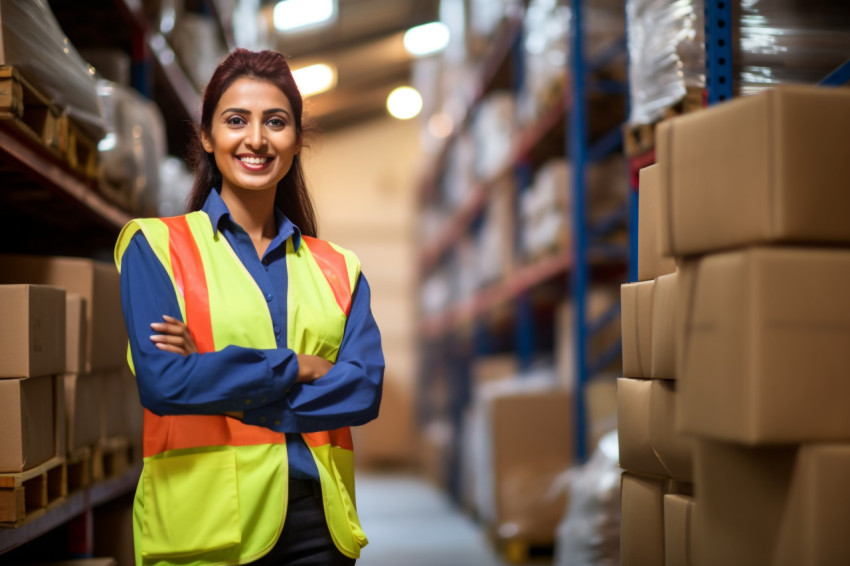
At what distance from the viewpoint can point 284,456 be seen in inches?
78.7

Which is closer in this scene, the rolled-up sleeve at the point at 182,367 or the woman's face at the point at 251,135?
the rolled-up sleeve at the point at 182,367

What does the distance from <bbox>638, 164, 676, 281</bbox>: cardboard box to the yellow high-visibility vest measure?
98 cm

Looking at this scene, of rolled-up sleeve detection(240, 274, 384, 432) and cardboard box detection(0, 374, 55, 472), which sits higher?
rolled-up sleeve detection(240, 274, 384, 432)

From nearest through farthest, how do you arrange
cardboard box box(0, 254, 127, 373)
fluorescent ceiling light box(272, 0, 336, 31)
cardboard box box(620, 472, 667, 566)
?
cardboard box box(620, 472, 667, 566) → cardboard box box(0, 254, 127, 373) → fluorescent ceiling light box(272, 0, 336, 31)

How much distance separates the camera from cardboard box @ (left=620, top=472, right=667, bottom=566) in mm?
2490

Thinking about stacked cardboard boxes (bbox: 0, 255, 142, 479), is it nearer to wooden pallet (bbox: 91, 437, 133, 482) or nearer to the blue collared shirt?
wooden pallet (bbox: 91, 437, 133, 482)

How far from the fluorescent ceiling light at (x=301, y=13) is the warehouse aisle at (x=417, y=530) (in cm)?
566

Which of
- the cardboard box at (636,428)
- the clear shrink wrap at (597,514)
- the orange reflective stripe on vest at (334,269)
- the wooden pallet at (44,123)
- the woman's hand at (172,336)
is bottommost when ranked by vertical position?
the clear shrink wrap at (597,514)

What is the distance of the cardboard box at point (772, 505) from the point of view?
1797mm

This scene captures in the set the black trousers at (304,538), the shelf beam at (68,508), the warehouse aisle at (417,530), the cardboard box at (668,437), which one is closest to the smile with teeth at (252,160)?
the black trousers at (304,538)

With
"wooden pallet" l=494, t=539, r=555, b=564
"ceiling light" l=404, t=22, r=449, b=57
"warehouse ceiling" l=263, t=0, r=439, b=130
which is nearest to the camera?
"wooden pallet" l=494, t=539, r=555, b=564

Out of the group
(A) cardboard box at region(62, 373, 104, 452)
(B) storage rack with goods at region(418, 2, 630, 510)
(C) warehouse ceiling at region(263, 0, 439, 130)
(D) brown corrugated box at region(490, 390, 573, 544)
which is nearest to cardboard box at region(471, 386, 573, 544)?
(D) brown corrugated box at region(490, 390, 573, 544)

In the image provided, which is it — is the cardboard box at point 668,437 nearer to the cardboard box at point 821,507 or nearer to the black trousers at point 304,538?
the cardboard box at point 821,507

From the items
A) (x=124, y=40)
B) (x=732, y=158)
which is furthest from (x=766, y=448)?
(x=124, y=40)
